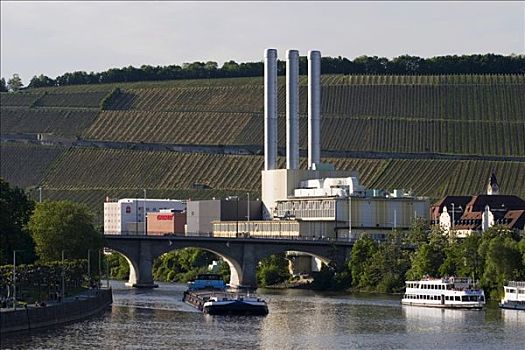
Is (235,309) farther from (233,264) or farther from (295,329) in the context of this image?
(233,264)

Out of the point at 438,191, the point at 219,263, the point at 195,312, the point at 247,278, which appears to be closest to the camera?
the point at 195,312

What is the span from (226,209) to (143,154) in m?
45.1

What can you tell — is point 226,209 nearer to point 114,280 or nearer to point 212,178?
point 114,280

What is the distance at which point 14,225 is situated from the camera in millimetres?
100875

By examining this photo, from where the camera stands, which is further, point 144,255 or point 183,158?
point 183,158

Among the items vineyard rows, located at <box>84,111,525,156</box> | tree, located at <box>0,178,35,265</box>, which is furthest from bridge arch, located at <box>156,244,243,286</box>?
vineyard rows, located at <box>84,111,525,156</box>

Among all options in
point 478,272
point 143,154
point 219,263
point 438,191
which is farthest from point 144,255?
point 143,154

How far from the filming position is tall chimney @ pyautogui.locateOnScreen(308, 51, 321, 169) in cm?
15162

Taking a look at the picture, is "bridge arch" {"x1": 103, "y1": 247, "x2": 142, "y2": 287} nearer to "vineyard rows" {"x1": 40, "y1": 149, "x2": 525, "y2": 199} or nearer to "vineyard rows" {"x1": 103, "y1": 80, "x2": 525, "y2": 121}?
"vineyard rows" {"x1": 40, "y1": 149, "x2": 525, "y2": 199}

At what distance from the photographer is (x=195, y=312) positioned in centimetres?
9306

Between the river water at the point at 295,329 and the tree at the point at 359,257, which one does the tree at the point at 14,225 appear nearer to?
the river water at the point at 295,329

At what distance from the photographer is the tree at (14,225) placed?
98500 mm

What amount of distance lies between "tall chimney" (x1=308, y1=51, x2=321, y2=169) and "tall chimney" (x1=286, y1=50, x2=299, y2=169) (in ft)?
5.20

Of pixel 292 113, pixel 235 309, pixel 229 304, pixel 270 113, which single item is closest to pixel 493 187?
pixel 292 113
